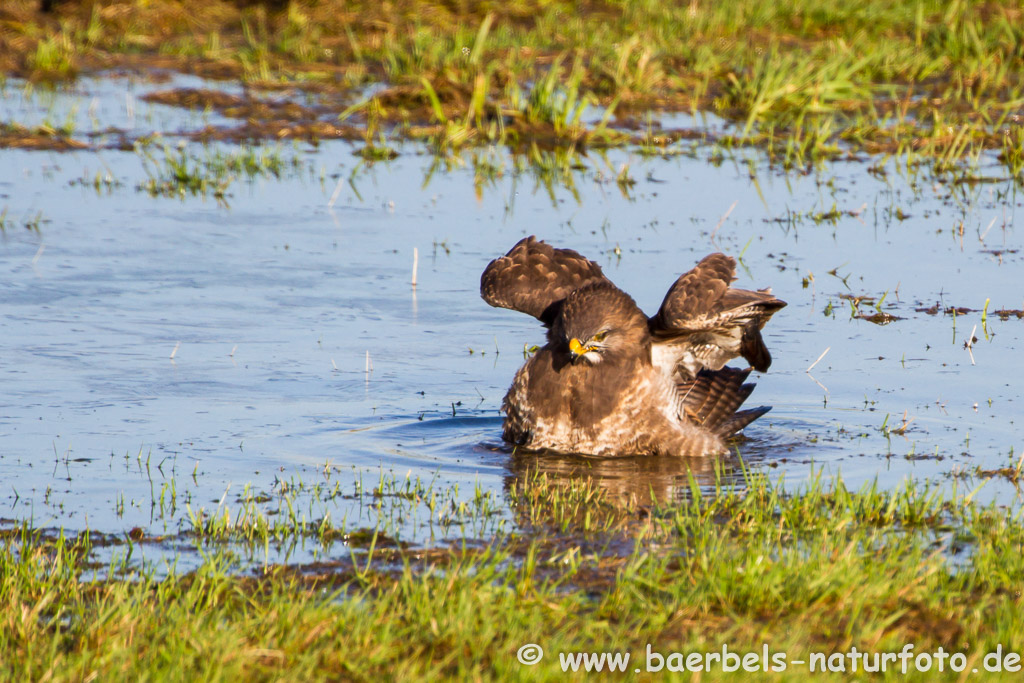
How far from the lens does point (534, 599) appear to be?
493 centimetres

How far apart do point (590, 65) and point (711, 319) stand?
10.6 metres

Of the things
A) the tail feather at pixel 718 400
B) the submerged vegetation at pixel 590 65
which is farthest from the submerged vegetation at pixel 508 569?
the submerged vegetation at pixel 590 65

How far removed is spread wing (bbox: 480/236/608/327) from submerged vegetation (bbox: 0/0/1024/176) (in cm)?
647

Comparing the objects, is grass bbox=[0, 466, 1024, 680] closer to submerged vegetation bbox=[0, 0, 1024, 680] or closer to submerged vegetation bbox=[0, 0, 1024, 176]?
submerged vegetation bbox=[0, 0, 1024, 680]

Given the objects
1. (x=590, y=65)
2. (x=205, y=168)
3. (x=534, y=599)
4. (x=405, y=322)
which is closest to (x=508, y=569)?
(x=534, y=599)

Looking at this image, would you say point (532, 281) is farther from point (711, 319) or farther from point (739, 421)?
point (739, 421)

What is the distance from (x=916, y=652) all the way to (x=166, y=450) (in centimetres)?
403

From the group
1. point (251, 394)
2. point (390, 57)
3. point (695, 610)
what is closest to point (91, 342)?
point (251, 394)

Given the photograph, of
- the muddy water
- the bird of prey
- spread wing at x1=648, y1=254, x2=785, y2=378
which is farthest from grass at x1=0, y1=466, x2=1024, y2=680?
the bird of prey

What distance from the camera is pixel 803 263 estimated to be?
1080 cm

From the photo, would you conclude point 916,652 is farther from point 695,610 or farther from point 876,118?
point 876,118

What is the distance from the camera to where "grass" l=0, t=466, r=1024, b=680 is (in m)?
4.47

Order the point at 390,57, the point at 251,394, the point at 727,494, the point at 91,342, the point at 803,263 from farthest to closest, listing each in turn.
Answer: the point at 390,57 → the point at 803,263 → the point at 91,342 → the point at 251,394 → the point at 727,494

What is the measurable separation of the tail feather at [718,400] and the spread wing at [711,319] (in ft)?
0.45
